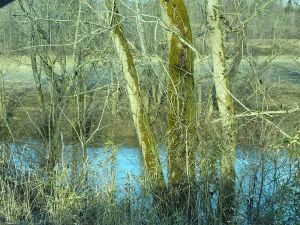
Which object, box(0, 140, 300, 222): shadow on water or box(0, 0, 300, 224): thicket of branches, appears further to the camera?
box(0, 0, 300, 224): thicket of branches

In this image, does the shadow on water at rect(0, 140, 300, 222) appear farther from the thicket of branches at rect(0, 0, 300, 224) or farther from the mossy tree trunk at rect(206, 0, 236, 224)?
the mossy tree trunk at rect(206, 0, 236, 224)

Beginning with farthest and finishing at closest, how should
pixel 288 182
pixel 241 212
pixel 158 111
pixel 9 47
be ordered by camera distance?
pixel 9 47
pixel 158 111
pixel 241 212
pixel 288 182

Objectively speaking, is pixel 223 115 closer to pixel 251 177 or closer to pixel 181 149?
pixel 181 149

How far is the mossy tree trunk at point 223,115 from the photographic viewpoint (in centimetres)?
911

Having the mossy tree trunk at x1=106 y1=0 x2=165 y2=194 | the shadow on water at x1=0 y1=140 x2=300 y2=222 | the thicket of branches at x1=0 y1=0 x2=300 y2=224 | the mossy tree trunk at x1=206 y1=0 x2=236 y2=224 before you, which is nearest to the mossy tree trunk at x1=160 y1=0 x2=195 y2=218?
the thicket of branches at x1=0 y1=0 x2=300 y2=224

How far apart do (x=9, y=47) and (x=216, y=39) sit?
7.20 m

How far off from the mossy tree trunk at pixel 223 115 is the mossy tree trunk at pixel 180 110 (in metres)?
0.56

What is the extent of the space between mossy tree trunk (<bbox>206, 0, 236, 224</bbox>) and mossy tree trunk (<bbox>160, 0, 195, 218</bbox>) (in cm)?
56

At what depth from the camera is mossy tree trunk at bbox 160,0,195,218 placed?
9.77 metres

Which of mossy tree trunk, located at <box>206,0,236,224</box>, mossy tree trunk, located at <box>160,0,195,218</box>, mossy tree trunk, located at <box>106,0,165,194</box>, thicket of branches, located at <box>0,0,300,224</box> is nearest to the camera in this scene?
thicket of branches, located at <box>0,0,300,224</box>

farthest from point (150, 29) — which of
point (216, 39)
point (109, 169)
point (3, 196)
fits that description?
point (3, 196)

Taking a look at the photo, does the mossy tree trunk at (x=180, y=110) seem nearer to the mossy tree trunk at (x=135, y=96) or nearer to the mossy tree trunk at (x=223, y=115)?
the mossy tree trunk at (x=223, y=115)

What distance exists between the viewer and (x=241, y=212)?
29.1 feet

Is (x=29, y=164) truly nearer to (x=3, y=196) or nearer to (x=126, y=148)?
(x=3, y=196)
